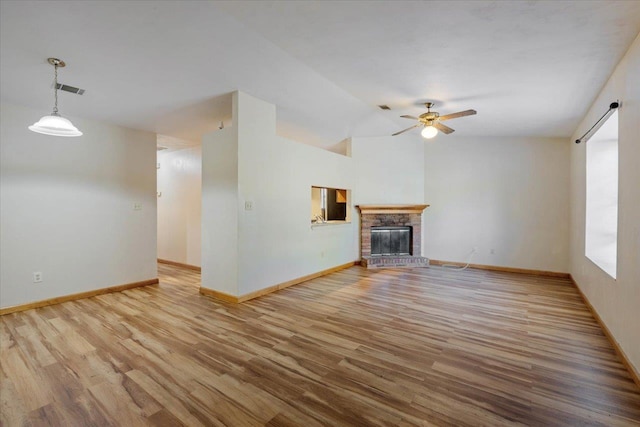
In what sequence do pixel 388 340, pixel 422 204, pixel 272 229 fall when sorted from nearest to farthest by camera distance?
pixel 388 340 → pixel 272 229 → pixel 422 204

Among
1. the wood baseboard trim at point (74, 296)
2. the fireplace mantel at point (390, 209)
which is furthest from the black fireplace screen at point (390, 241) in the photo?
the wood baseboard trim at point (74, 296)

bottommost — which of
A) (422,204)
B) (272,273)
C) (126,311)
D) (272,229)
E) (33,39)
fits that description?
(126,311)

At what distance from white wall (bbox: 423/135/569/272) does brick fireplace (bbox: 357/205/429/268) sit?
1.23ft

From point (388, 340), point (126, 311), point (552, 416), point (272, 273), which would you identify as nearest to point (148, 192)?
point (126, 311)

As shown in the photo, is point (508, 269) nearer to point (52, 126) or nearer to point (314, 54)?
point (314, 54)

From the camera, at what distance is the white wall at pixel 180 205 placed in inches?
237

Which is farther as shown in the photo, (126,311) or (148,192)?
(148,192)

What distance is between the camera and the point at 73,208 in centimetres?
411

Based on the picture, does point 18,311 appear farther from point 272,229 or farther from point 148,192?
point 272,229

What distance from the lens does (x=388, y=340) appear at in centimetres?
276

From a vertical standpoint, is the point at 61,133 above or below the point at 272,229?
above

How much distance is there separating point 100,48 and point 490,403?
415 centimetres

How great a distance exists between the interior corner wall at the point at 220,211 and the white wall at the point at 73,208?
1504 mm

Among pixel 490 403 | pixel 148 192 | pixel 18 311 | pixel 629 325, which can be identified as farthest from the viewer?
pixel 148 192
